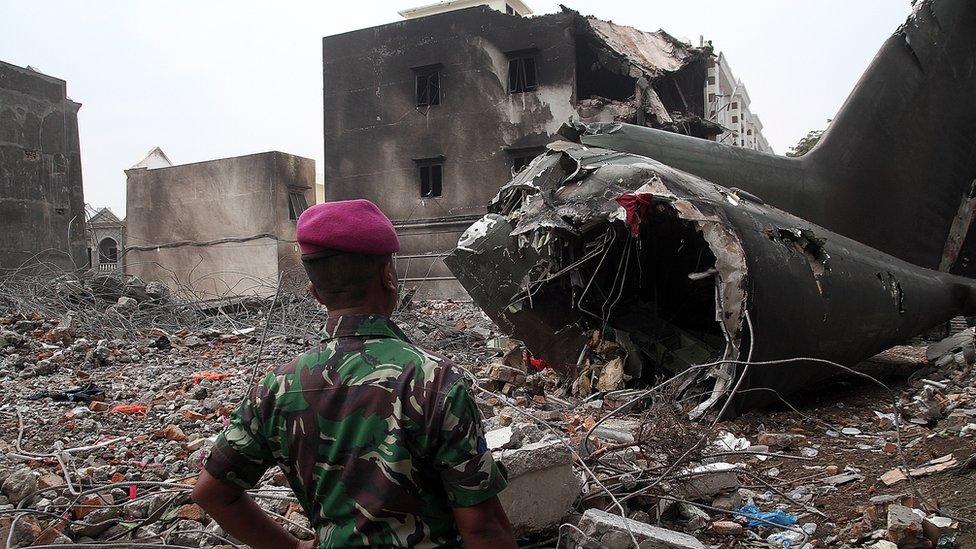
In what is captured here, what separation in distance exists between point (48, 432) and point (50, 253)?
9.63 meters

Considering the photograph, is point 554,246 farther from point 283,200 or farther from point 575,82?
point 283,200

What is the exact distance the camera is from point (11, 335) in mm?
7539

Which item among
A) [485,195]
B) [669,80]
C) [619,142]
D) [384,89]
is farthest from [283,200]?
[619,142]

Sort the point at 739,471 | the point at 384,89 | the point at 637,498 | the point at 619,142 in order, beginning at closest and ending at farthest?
the point at 637,498 → the point at 739,471 → the point at 619,142 → the point at 384,89

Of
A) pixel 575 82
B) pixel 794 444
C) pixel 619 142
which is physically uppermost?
pixel 575 82

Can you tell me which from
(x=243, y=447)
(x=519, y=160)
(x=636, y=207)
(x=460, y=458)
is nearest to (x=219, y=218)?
(x=519, y=160)

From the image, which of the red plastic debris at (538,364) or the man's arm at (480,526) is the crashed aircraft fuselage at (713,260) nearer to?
the red plastic debris at (538,364)

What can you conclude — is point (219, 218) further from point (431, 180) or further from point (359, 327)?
point (359, 327)

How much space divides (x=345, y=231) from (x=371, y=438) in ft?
1.38

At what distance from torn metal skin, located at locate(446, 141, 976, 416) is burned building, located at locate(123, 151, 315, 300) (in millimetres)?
12404

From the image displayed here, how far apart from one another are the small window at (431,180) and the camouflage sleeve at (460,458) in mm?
16959

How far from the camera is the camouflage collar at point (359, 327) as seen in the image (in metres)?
1.44

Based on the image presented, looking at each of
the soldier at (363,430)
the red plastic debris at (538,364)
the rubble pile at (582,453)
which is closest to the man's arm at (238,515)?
the soldier at (363,430)

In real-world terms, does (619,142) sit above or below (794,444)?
above
